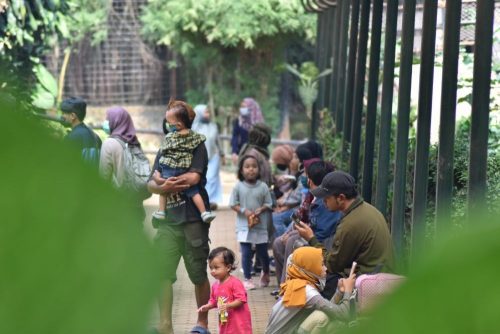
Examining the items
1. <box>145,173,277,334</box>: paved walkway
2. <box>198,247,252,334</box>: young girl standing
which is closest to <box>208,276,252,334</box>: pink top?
<box>198,247,252,334</box>: young girl standing

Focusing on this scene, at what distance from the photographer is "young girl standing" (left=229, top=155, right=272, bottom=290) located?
31.7ft

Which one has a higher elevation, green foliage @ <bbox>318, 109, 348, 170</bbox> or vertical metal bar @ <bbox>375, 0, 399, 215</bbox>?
vertical metal bar @ <bbox>375, 0, 399, 215</bbox>

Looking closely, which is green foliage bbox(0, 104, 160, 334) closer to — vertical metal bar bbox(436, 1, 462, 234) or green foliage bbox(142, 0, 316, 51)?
vertical metal bar bbox(436, 1, 462, 234)

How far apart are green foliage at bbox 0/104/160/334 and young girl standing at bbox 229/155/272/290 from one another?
9296 mm

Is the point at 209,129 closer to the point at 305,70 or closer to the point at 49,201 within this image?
the point at 305,70

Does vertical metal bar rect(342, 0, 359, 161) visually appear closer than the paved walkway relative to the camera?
No

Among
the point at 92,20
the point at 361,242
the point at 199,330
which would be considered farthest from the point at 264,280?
the point at 92,20

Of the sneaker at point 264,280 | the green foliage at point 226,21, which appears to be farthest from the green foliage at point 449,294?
the green foliage at point 226,21

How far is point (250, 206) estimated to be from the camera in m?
9.69

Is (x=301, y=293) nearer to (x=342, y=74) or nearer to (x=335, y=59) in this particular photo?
(x=342, y=74)

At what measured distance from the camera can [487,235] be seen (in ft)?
0.94

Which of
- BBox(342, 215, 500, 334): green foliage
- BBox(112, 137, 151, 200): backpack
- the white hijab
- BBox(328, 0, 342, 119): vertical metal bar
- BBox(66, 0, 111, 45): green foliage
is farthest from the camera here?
BBox(66, 0, 111, 45): green foliage

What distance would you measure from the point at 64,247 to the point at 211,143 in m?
13.9

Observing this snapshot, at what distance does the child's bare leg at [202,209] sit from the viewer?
288 inches
